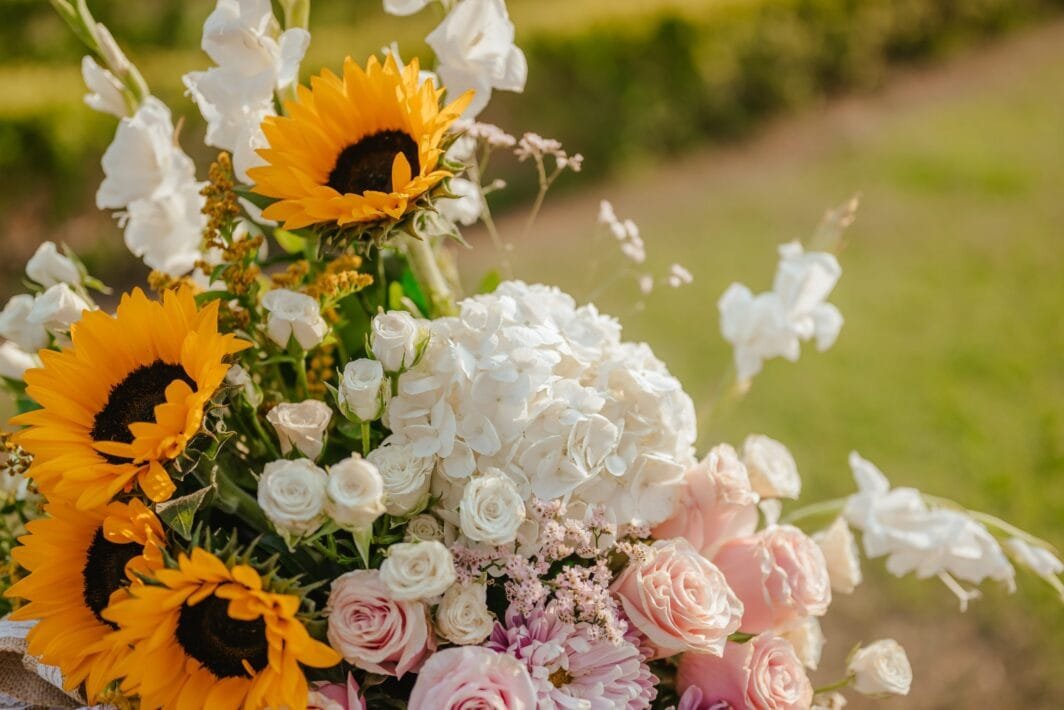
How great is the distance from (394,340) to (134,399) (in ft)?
0.86

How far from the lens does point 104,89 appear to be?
4.12ft

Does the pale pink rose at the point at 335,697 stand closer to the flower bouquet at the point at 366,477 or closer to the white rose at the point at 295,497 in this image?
the flower bouquet at the point at 366,477

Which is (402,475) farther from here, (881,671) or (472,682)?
(881,671)

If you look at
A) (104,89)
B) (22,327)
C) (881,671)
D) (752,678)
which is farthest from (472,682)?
(104,89)

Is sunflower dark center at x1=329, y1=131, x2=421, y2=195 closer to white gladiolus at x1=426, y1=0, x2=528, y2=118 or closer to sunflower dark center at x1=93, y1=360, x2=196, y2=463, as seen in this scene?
white gladiolus at x1=426, y1=0, x2=528, y2=118

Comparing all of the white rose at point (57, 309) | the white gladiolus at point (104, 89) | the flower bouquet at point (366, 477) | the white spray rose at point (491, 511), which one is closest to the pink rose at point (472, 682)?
the flower bouquet at point (366, 477)

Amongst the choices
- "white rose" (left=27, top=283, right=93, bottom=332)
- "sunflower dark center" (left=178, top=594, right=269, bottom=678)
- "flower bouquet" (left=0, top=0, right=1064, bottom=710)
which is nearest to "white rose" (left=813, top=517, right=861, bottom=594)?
"flower bouquet" (left=0, top=0, right=1064, bottom=710)

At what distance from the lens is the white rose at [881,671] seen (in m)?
1.15

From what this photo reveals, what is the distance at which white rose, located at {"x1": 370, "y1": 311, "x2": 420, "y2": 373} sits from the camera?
965 mm

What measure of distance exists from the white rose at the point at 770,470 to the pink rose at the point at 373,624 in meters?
0.44

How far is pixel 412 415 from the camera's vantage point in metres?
0.98

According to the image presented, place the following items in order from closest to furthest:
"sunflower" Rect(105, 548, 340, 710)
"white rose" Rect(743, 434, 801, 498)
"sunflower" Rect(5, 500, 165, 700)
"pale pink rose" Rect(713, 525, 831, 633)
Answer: "sunflower" Rect(105, 548, 340, 710) < "sunflower" Rect(5, 500, 165, 700) < "pale pink rose" Rect(713, 525, 831, 633) < "white rose" Rect(743, 434, 801, 498)

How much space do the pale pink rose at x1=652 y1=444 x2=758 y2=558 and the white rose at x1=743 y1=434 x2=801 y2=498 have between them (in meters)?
0.06

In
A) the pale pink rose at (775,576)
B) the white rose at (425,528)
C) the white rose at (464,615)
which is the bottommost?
the pale pink rose at (775,576)
